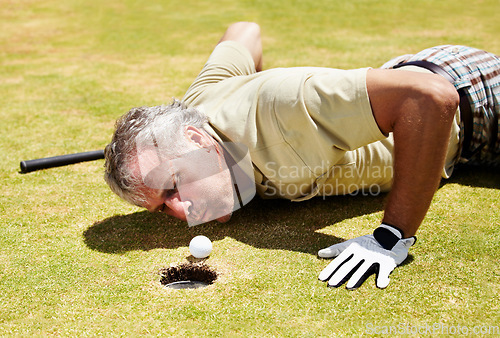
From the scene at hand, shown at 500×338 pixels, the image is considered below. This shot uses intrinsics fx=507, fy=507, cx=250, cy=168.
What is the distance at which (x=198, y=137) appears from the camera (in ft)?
8.98

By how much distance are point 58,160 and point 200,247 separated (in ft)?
5.68

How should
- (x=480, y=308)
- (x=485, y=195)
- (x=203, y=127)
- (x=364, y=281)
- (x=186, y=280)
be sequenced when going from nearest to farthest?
(x=480, y=308) < (x=364, y=281) < (x=186, y=280) < (x=203, y=127) < (x=485, y=195)

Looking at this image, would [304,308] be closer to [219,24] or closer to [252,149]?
[252,149]

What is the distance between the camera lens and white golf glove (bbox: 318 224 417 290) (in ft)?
7.44

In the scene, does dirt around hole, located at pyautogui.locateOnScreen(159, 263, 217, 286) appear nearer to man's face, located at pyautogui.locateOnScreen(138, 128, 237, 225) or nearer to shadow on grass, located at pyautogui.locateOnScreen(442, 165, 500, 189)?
man's face, located at pyautogui.locateOnScreen(138, 128, 237, 225)

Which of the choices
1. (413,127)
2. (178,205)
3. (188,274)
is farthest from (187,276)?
(413,127)

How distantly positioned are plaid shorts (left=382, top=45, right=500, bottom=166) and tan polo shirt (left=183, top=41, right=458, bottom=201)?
1.84ft

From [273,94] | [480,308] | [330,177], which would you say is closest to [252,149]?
[273,94]

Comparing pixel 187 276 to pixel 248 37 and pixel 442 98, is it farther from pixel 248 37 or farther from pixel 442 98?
pixel 248 37

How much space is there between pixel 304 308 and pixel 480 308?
0.71 metres

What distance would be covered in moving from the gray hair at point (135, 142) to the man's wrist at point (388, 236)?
3.58 ft

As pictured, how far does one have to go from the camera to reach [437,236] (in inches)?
104

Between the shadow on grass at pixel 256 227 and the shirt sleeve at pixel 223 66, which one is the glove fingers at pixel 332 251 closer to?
the shadow on grass at pixel 256 227

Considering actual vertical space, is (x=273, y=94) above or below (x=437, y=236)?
above
